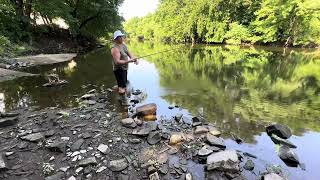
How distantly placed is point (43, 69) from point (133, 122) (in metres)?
13.0

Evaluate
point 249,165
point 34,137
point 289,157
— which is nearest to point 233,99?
point 289,157

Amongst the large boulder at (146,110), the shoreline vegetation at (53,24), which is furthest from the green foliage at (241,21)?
the large boulder at (146,110)

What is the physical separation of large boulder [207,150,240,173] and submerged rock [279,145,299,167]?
4.17 feet

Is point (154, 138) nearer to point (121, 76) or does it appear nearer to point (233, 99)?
point (121, 76)

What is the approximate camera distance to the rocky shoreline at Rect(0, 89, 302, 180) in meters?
5.75

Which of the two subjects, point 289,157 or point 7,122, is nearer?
point 289,157

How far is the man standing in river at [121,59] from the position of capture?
9664 millimetres

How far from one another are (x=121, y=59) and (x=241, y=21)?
54328 millimetres

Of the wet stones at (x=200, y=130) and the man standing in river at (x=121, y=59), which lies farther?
the man standing in river at (x=121, y=59)

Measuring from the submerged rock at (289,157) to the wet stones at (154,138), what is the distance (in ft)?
8.88

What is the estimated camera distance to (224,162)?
5953 millimetres

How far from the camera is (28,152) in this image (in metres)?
6.30

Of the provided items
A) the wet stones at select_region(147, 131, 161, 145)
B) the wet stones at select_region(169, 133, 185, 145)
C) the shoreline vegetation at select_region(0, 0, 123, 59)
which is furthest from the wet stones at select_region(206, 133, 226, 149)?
the shoreline vegetation at select_region(0, 0, 123, 59)

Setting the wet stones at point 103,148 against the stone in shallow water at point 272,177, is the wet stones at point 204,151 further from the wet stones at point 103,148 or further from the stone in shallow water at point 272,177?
the wet stones at point 103,148
